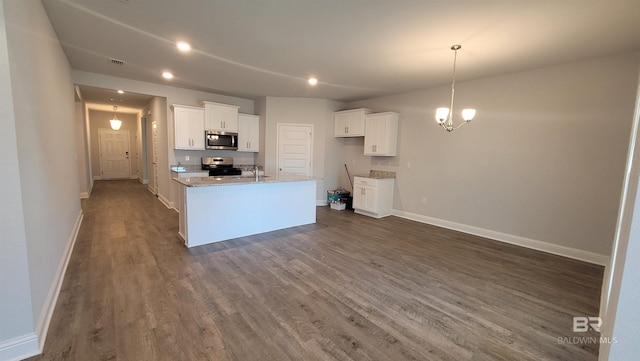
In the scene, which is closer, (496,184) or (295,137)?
(496,184)

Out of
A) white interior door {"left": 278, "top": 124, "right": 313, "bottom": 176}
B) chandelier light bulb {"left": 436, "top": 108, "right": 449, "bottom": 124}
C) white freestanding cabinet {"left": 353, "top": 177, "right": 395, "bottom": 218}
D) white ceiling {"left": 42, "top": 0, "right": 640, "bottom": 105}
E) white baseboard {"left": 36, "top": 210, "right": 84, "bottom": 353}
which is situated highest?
white ceiling {"left": 42, "top": 0, "right": 640, "bottom": 105}

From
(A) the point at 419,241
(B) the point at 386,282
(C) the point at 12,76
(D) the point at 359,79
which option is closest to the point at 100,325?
(C) the point at 12,76

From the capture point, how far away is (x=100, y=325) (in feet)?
6.89

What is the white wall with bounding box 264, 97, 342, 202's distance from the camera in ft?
21.6

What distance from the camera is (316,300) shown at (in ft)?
8.32

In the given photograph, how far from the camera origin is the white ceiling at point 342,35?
7.95ft

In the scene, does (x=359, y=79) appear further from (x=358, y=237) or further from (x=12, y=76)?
(x=12, y=76)

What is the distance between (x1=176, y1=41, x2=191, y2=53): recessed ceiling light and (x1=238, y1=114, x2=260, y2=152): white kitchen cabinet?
300 centimetres

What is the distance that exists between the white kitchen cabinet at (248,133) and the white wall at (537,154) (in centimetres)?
389

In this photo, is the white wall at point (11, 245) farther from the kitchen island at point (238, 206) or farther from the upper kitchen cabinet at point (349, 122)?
the upper kitchen cabinet at point (349, 122)

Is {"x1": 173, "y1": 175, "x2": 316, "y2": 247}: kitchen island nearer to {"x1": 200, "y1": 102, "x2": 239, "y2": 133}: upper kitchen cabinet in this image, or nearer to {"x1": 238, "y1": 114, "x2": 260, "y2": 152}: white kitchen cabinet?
{"x1": 200, "y1": 102, "x2": 239, "y2": 133}: upper kitchen cabinet

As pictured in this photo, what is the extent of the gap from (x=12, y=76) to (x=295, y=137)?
518 centimetres

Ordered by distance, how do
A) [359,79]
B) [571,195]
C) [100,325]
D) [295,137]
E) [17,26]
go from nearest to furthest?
[17,26] < [100,325] < [571,195] < [359,79] < [295,137]

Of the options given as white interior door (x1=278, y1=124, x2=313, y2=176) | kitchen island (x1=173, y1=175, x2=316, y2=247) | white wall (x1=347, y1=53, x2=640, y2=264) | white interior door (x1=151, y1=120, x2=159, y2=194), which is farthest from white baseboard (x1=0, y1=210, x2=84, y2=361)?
white wall (x1=347, y1=53, x2=640, y2=264)
